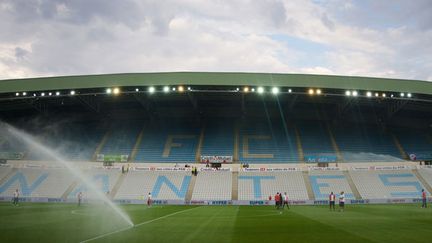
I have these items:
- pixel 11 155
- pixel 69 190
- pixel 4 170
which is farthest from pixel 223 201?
pixel 11 155

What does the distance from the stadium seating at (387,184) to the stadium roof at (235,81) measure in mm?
10240

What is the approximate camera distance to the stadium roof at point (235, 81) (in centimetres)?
3922

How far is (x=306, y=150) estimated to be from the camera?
4703cm

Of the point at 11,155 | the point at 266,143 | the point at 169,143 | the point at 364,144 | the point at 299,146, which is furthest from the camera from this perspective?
the point at 169,143

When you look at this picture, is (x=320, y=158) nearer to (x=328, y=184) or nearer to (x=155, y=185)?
(x=328, y=184)

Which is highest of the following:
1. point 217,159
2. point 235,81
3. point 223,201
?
point 235,81

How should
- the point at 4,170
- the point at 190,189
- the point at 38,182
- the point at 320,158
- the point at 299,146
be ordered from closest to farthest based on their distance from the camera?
the point at 190,189 < the point at 38,182 < the point at 4,170 < the point at 320,158 < the point at 299,146

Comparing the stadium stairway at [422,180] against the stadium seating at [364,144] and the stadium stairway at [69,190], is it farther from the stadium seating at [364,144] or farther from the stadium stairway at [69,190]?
the stadium stairway at [69,190]

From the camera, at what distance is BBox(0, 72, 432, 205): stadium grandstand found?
130 feet

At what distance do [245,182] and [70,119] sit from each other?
94.0 feet

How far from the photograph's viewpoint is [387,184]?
133ft

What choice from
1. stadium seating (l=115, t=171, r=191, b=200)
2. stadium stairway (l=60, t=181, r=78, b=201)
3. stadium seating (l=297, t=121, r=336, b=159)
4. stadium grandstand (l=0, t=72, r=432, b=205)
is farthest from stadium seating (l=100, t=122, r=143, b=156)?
stadium seating (l=297, t=121, r=336, b=159)

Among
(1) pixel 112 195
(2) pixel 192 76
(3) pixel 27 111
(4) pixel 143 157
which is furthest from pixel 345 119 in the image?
(3) pixel 27 111

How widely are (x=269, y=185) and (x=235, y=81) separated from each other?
42.3 feet
